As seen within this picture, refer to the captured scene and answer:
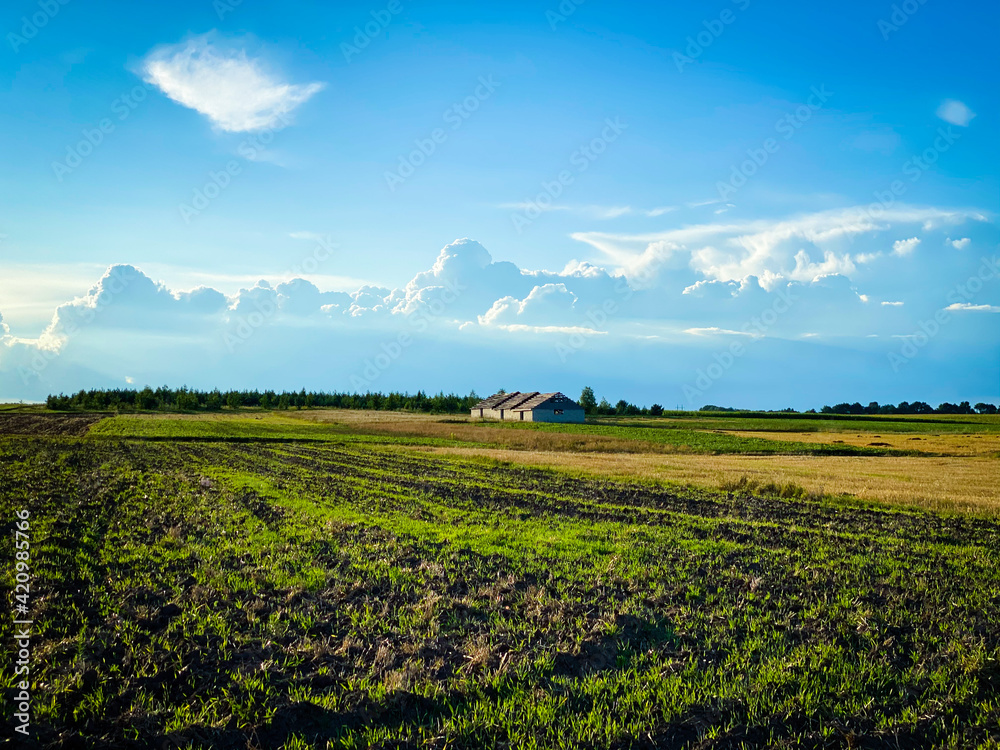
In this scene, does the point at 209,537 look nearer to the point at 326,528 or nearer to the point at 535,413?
the point at 326,528

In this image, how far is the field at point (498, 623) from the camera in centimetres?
664

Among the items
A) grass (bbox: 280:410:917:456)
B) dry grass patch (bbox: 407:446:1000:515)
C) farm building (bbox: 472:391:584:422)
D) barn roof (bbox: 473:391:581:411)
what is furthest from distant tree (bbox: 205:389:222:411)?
dry grass patch (bbox: 407:446:1000:515)

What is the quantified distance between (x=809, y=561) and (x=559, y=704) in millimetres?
10070

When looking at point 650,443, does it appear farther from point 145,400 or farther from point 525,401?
point 145,400

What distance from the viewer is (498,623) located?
9.38 meters

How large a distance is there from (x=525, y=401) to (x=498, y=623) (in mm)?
107824

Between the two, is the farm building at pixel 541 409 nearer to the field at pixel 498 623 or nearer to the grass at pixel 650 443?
the grass at pixel 650 443

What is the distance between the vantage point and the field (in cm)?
664

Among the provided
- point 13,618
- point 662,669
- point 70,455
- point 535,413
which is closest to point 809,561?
point 662,669

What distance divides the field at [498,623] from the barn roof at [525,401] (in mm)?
87319

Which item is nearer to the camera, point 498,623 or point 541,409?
point 498,623

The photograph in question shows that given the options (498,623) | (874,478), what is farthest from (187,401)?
(498,623)

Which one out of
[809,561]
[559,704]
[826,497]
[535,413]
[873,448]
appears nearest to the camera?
[559,704]

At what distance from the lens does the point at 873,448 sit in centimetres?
5922
